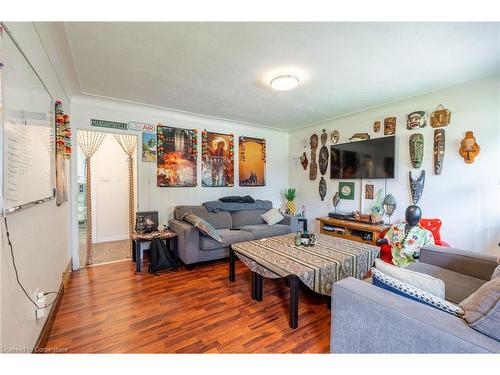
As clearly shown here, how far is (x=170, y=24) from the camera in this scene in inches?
65.7

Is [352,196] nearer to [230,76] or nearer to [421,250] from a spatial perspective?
[421,250]

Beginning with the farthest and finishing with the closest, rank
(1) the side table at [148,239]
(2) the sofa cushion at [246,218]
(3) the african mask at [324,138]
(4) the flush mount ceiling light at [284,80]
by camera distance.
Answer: (3) the african mask at [324,138] < (2) the sofa cushion at [246,218] < (1) the side table at [148,239] < (4) the flush mount ceiling light at [284,80]

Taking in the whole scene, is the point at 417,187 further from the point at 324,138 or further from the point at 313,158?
the point at 313,158

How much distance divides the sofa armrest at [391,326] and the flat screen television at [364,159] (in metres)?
2.65

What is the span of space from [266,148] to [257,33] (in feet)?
10.6

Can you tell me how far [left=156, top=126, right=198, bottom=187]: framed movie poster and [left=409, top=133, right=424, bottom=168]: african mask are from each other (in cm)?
341

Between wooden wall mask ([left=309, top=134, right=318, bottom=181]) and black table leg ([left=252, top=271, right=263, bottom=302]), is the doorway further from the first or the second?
wooden wall mask ([left=309, top=134, right=318, bottom=181])

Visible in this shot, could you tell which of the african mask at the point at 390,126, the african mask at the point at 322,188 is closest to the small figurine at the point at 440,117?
the african mask at the point at 390,126

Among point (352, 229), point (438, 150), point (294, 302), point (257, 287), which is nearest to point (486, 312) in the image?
point (294, 302)

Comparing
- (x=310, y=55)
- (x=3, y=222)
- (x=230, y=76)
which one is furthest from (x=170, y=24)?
(x=3, y=222)

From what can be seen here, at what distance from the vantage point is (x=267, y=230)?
12.2ft

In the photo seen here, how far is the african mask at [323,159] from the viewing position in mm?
4350

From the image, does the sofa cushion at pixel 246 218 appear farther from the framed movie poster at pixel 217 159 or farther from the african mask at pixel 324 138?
the african mask at pixel 324 138

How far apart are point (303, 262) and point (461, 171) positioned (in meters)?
2.40
